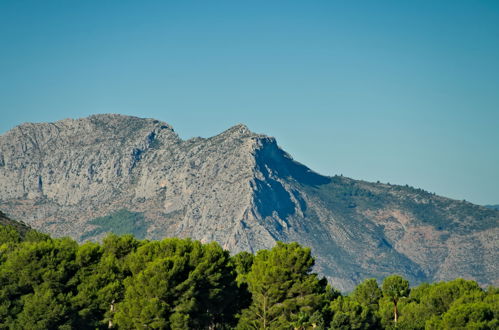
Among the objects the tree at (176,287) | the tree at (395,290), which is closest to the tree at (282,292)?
the tree at (176,287)

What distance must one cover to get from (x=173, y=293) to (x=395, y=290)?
1794 inches

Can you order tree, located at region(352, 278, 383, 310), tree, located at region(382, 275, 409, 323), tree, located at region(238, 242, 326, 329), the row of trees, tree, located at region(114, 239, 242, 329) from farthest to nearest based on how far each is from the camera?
1. tree, located at region(352, 278, 383, 310)
2. tree, located at region(382, 275, 409, 323)
3. tree, located at region(238, 242, 326, 329)
4. the row of trees
5. tree, located at region(114, 239, 242, 329)

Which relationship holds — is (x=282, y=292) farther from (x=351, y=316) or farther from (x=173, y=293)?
(x=173, y=293)

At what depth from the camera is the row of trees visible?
5128 inches

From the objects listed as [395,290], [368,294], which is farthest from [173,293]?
[368,294]

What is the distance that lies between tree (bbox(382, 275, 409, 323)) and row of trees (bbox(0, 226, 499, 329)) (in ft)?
2.43

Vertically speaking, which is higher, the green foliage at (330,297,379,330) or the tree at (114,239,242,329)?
the tree at (114,239,242,329)

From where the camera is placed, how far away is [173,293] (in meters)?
132

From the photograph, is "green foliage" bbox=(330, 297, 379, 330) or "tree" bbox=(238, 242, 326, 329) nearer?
"tree" bbox=(238, 242, 326, 329)

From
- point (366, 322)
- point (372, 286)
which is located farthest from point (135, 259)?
point (372, 286)

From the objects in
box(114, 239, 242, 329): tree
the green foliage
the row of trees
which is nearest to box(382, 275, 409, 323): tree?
the row of trees

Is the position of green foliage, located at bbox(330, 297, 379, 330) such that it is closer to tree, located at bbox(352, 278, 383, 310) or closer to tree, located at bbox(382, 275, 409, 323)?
tree, located at bbox(382, 275, 409, 323)

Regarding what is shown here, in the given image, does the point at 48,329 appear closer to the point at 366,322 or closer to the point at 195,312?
the point at 195,312

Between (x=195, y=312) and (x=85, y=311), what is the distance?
1440 centimetres
